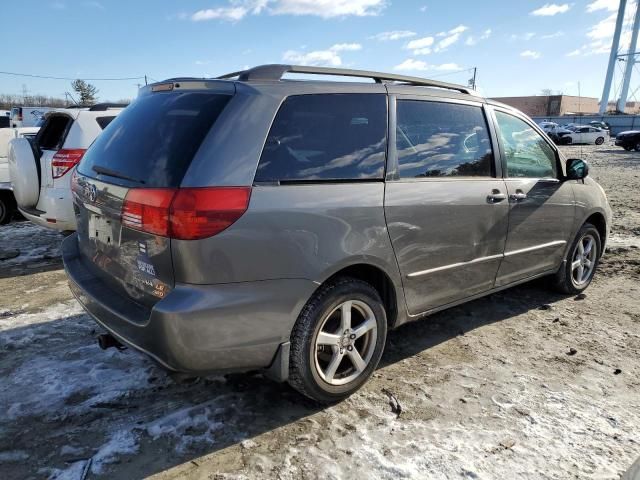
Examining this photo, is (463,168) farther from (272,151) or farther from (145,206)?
(145,206)

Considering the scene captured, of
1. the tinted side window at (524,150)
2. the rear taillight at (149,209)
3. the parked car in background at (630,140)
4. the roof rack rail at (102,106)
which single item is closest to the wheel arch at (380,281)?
the rear taillight at (149,209)

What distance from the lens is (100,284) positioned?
286 centimetres

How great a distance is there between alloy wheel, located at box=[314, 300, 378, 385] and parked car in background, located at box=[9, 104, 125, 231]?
3.80 meters

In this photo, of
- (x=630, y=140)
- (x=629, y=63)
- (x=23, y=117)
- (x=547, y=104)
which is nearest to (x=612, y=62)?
(x=629, y=63)

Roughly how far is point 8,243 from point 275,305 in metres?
5.88

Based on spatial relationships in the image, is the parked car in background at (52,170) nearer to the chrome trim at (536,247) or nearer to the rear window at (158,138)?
the rear window at (158,138)

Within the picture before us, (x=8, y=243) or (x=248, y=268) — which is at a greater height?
(x=248, y=268)

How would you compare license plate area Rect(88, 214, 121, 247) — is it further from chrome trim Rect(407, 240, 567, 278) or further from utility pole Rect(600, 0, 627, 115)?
utility pole Rect(600, 0, 627, 115)

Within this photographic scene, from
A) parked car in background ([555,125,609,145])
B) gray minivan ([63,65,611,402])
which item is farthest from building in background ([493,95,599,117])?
gray minivan ([63,65,611,402])

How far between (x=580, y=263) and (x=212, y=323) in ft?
13.1

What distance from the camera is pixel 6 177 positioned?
746cm

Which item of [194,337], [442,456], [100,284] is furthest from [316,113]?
[442,456]

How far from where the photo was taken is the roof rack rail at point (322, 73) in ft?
8.78

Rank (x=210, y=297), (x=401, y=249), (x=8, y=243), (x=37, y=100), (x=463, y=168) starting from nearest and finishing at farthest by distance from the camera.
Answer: (x=210, y=297)
(x=401, y=249)
(x=463, y=168)
(x=8, y=243)
(x=37, y=100)
